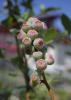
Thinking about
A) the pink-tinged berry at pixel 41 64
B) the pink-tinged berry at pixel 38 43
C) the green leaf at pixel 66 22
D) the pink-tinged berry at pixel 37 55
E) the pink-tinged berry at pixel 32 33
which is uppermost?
the green leaf at pixel 66 22

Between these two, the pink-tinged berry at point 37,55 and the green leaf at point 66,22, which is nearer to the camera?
the pink-tinged berry at point 37,55

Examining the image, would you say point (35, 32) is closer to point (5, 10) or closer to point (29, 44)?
point (29, 44)

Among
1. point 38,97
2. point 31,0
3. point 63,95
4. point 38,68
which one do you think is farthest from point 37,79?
point 63,95

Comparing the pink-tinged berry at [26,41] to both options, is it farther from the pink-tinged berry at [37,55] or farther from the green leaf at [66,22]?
the green leaf at [66,22]

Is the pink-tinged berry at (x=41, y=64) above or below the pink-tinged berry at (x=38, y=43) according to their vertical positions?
below

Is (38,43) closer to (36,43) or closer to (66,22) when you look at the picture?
(36,43)

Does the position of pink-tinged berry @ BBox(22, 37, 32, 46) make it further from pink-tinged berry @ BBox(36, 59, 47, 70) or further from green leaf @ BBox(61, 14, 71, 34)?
green leaf @ BBox(61, 14, 71, 34)

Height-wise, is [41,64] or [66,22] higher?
[66,22]

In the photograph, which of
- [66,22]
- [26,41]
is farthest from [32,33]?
[66,22]

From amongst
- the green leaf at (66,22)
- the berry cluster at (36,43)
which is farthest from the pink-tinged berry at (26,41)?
the green leaf at (66,22)
